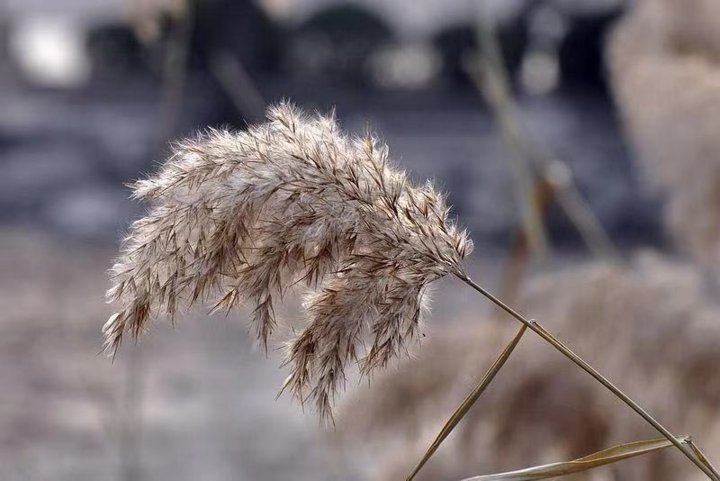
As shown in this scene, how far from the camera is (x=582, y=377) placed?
1533 mm

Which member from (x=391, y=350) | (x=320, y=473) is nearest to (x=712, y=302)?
(x=391, y=350)

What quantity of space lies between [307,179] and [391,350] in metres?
0.13

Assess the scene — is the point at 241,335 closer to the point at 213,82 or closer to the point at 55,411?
the point at 55,411

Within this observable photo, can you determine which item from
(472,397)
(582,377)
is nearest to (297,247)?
(472,397)

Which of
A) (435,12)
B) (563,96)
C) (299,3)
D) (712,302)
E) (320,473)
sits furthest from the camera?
(435,12)

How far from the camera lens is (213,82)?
7.69 m

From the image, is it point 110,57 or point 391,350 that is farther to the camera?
point 110,57

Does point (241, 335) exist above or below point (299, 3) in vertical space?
below

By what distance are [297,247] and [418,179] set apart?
22 centimetres

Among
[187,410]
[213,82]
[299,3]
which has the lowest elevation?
[187,410]

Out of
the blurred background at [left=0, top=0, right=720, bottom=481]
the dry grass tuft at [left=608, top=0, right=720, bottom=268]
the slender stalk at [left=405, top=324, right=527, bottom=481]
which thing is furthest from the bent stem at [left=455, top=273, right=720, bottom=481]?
the dry grass tuft at [left=608, top=0, right=720, bottom=268]

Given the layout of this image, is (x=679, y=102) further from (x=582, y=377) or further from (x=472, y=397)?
(x=472, y=397)

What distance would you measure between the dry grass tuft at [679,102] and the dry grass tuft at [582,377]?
0.39ft

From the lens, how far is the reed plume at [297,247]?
2.35ft
